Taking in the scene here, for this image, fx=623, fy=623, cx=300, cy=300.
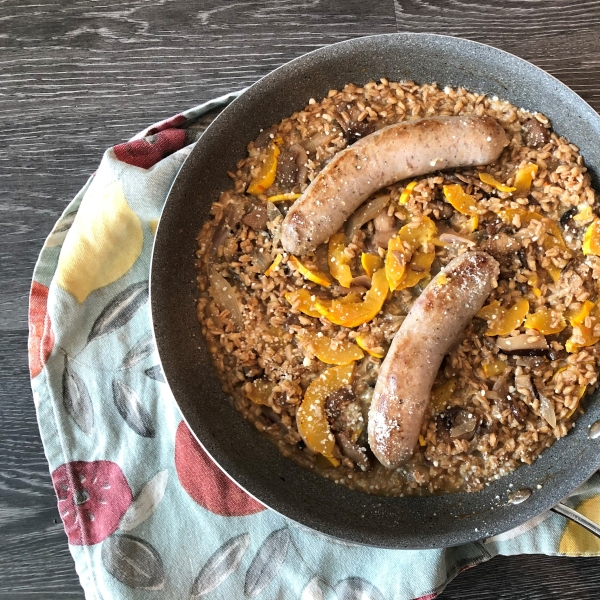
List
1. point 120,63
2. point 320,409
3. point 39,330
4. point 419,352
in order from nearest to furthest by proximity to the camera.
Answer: point 419,352
point 320,409
point 39,330
point 120,63

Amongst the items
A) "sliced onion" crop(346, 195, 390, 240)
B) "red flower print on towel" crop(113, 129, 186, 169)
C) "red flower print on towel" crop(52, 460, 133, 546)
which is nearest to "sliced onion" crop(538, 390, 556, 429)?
"sliced onion" crop(346, 195, 390, 240)

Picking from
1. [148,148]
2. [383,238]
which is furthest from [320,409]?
[148,148]

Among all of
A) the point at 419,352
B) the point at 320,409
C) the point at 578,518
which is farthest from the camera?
the point at 320,409

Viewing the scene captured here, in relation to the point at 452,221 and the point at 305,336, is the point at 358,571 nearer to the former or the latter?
the point at 305,336

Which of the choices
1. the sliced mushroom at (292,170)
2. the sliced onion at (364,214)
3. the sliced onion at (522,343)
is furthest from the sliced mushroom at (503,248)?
the sliced mushroom at (292,170)

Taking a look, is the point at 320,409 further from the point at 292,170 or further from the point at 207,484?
the point at 292,170

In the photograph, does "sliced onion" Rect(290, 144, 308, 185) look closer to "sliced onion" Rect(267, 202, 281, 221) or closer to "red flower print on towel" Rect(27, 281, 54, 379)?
"sliced onion" Rect(267, 202, 281, 221)

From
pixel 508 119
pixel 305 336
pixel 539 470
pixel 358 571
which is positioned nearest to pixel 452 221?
pixel 508 119

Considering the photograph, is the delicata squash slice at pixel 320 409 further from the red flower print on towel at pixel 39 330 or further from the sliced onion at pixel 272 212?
the red flower print on towel at pixel 39 330
